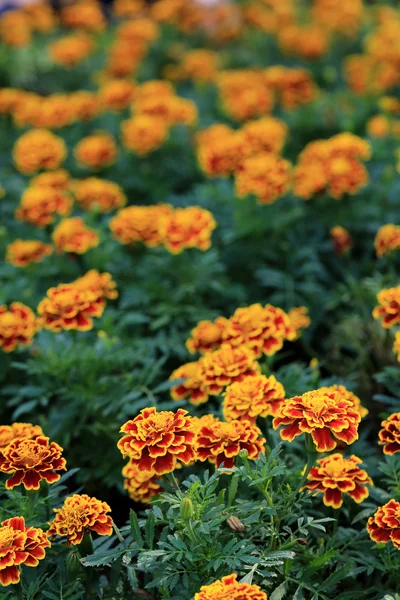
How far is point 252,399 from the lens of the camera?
6.56ft

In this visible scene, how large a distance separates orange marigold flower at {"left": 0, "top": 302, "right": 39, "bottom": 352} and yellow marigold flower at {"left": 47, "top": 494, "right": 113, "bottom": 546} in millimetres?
811

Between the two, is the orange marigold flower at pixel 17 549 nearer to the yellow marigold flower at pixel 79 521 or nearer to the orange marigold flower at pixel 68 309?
the yellow marigold flower at pixel 79 521

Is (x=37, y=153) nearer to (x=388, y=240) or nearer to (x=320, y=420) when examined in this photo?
(x=388, y=240)

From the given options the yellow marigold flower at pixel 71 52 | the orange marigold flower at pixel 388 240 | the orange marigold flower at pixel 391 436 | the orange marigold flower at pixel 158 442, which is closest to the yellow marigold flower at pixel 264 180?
the orange marigold flower at pixel 388 240

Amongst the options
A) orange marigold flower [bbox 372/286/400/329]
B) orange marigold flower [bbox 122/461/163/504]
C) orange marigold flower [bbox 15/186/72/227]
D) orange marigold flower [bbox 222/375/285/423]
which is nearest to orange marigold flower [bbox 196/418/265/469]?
orange marigold flower [bbox 222/375/285/423]

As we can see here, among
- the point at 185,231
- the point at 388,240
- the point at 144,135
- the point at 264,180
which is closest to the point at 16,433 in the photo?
the point at 185,231

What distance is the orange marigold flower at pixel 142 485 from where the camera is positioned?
2055 millimetres

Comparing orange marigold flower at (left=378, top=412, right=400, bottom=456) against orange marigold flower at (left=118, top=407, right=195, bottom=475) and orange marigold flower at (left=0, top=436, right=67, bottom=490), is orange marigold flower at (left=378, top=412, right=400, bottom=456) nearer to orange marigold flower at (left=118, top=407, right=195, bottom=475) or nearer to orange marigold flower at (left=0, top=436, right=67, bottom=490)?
orange marigold flower at (left=118, top=407, right=195, bottom=475)

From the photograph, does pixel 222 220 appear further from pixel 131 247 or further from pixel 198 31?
pixel 198 31

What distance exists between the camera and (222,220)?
3488 mm

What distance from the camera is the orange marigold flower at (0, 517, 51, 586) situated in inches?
64.3

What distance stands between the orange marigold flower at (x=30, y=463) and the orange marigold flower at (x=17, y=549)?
124 mm

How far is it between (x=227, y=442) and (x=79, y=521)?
390mm

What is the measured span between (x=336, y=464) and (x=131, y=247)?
5.09ft
